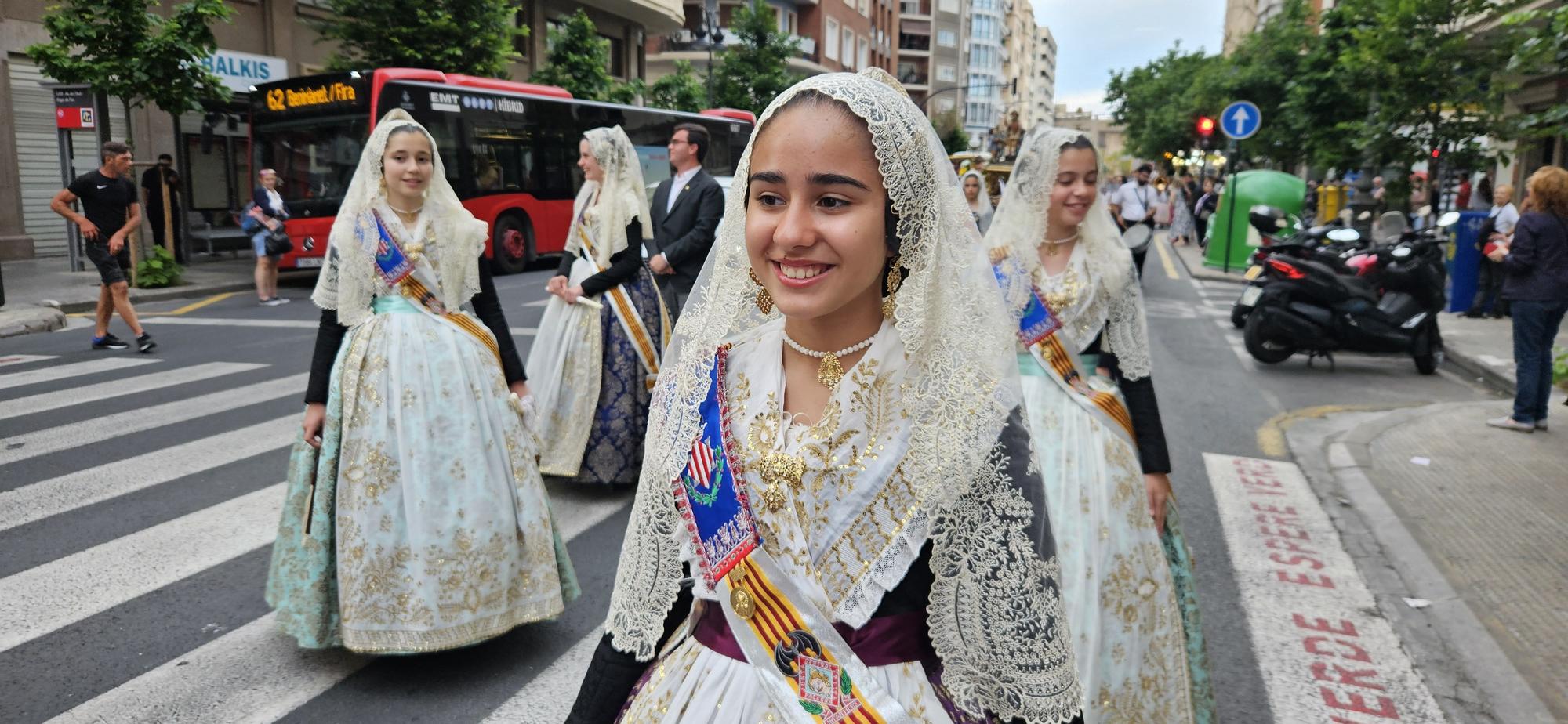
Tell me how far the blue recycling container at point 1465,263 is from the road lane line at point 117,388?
1404 cm

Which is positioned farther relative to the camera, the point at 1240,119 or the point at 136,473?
the point at 1240,119

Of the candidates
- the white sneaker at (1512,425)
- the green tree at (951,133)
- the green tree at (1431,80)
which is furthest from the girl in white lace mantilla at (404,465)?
the green tree at (951,133)

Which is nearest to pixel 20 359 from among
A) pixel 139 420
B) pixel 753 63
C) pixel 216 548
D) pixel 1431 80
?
pixel 139 420

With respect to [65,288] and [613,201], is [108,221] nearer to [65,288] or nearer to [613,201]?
[65,288]

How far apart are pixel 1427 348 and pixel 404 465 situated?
9869 mm

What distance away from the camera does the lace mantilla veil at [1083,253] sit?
3.35 m

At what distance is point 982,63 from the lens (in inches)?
3703

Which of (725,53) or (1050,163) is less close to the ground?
(725,53)

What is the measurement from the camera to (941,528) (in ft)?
4.97

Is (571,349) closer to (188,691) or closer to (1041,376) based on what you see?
(188,691)

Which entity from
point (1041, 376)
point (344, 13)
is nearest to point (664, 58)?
point (344, 13)

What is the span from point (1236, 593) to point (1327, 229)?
8391mm

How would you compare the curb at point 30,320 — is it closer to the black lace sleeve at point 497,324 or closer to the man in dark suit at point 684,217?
the man in dark suit at point 684,217

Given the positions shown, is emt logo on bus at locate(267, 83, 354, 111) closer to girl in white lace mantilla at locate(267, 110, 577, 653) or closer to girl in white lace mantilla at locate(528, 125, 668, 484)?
girl in white lace mantilla at locate(528, 125, 668, 484)
